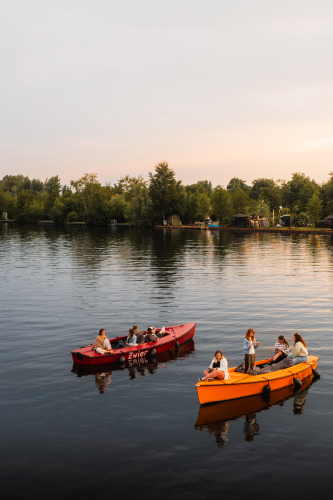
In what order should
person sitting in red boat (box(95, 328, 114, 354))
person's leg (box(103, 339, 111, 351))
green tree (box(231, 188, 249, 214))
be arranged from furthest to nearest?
1. green tree (box(231, 188, 249, 214))
2. person's leg (box(103, 339, 111, 351))
3. person sitting in red boat (box(95, 328, 114, 354))

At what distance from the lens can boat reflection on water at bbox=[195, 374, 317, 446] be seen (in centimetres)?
1778

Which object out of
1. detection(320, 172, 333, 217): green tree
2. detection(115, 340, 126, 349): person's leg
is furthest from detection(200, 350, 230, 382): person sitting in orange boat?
detection(320, 172, 333, 217): green tree

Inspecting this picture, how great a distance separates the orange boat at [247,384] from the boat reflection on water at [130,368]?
17.0 feet

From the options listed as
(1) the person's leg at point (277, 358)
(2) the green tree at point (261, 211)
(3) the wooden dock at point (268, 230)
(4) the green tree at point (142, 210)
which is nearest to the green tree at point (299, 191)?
(2) the green tree at point (261, 211)

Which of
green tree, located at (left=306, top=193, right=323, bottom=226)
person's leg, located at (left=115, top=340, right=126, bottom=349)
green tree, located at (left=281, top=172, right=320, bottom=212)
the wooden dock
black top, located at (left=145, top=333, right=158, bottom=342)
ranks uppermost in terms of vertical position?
green tree, located at (left=281, top=172, right=320, bottom=212)

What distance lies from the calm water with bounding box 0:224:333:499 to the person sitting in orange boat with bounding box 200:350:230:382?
1439 mm

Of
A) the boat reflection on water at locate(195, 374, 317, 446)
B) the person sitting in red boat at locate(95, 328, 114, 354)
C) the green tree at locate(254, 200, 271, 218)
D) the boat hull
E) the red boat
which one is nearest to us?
the boat reflection on water at locate(195, 374, 317, 446)

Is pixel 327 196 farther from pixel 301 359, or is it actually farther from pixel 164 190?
pixel 301 359

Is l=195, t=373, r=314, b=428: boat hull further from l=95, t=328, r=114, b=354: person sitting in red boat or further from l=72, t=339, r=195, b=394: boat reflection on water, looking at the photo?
l=95, t=328, r=114, b=354: person sitting in red boat

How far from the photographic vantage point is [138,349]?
2569 cm

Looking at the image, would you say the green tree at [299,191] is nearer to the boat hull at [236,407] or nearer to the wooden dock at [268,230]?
the wooden dock at [268,230]

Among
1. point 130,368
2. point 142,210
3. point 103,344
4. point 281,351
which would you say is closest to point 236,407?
point 281,351

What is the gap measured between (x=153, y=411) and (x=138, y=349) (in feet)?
22.0

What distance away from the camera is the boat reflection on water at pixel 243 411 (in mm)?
17781
